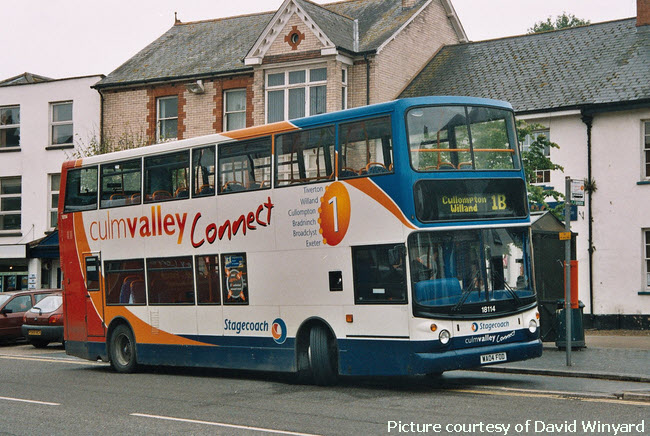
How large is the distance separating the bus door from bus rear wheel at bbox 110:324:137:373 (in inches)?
14.0

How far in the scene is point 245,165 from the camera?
50.8 feet

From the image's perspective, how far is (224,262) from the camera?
16016mm

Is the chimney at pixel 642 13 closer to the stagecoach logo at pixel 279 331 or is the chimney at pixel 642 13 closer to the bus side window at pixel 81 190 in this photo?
the bus side window at pixel 81 190

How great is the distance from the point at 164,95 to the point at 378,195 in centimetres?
2320

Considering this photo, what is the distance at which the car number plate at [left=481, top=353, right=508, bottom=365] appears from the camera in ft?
42.8

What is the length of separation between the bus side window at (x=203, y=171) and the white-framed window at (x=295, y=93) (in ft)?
46.5

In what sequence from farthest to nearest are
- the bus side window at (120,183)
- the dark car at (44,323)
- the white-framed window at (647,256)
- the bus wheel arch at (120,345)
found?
the white-framed window at (647,256) → the dark car at (44,323) → the bus wheel arch at (120,345) → the bus side window at (120,183)

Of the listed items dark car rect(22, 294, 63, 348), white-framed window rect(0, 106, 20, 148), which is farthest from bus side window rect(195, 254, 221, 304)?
white-framed window rect(0, 106, 20, 148)

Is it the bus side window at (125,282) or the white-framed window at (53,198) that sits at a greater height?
the white-framed window at (53,198)

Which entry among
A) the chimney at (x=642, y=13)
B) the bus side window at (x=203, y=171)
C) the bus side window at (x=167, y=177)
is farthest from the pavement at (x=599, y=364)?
the chimney at (x=642, y=13)

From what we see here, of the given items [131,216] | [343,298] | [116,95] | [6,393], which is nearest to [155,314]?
[131,216]

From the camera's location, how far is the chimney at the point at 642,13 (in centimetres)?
2934

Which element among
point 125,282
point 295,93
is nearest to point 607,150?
point 295,93

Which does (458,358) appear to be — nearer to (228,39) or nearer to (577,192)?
(577,192)
